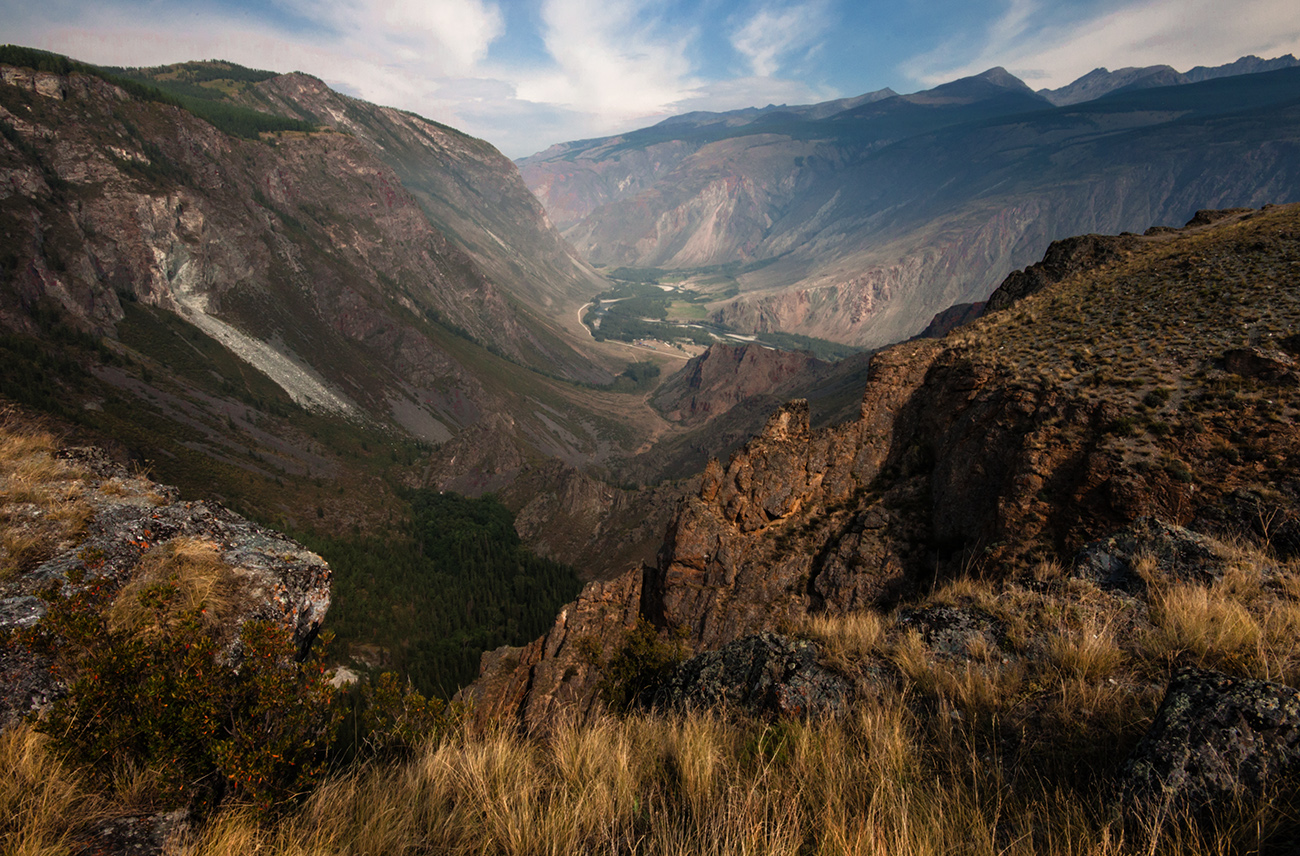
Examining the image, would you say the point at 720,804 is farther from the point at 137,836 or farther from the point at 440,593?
the point at 440,593

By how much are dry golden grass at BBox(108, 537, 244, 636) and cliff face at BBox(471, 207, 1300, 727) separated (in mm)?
4501

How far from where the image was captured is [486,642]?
53469 millimetres

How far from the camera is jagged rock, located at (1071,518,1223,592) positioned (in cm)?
625

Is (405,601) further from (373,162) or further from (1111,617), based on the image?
(373,162)

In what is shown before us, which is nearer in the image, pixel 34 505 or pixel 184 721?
pixel 184 721

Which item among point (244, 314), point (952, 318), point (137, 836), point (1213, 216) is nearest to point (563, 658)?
point (137, 836)

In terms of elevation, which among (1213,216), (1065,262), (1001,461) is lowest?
(1001,461)

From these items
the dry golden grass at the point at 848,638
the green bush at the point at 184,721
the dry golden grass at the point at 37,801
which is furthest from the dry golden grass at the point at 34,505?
the dry golden grass at the point at 848,638

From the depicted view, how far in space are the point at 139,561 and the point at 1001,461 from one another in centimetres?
1969

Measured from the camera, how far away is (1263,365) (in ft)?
42.1

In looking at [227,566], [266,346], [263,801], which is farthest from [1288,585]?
[266,346]

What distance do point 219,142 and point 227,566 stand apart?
161064 millimetres

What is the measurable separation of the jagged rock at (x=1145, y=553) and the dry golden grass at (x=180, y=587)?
33.8ft

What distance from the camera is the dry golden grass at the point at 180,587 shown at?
538 cm
